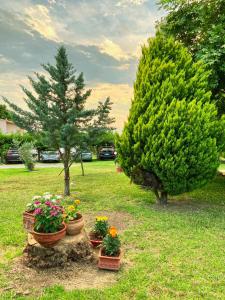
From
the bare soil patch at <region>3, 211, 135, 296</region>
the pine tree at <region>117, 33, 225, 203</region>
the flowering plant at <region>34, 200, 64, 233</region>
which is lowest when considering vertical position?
the bare soil patch at <region>3, 211, 135, 296</region>

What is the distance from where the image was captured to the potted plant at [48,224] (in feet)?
12.5

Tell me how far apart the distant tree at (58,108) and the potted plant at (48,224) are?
14.6 feet

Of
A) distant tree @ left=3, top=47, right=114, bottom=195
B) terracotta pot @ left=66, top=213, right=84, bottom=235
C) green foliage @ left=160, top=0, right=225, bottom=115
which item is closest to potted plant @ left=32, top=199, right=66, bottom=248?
terracotta pot @ left=66, top=213, right=84, bottom=235

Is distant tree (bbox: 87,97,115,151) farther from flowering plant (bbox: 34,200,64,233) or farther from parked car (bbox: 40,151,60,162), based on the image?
parked car (bbox: 40,151,60,162)

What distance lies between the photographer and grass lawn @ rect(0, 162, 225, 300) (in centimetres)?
339

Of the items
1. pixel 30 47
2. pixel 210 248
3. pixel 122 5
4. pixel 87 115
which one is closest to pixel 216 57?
pixel 122 5

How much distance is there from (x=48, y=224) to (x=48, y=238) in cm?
21

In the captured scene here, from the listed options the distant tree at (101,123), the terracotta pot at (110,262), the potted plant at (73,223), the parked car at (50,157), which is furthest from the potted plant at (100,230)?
the parked car at (50,157)

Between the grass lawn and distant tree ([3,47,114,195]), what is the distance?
2306 mm

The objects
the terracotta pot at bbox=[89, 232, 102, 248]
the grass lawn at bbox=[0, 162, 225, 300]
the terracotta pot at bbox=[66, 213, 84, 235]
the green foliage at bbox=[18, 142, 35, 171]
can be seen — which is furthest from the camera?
A: the green foliage at bbox=[18, 142, 35, 171]

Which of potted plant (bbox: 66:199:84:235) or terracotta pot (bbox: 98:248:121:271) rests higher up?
potted plant (bbox: 66:199:84:235)

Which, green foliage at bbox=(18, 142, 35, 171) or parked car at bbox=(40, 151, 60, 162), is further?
parked car at bbox=(40, 151, 60, 162)

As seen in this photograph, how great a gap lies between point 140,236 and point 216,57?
22.1 ft

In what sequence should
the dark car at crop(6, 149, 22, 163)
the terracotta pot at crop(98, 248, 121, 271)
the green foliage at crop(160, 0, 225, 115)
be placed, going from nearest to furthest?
the terracotta pot at crop(98, 248, 121, 271) < the green foliage at crop(160, 0, 225, 115) < the dark car at crop(6, 149, 22, 163)
